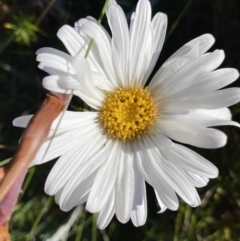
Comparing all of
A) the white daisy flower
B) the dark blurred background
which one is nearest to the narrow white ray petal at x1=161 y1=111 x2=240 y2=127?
the white daisy flower

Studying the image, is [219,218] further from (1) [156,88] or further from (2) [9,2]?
(2) [9,2]

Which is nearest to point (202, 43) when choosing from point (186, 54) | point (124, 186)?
point (186, 54)

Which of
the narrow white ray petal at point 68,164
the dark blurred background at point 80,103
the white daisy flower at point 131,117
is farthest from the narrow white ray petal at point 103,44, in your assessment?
the dark blurred background at point 80,103

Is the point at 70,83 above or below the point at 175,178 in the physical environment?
above

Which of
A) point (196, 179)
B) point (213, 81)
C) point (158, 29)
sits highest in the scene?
point (158, 29)

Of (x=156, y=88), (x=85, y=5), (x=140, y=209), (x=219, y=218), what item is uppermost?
(x=85, y=5)

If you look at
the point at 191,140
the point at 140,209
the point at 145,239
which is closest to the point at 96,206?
the point at 140,209

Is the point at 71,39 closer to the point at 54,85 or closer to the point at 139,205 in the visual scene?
the point at 54,85
